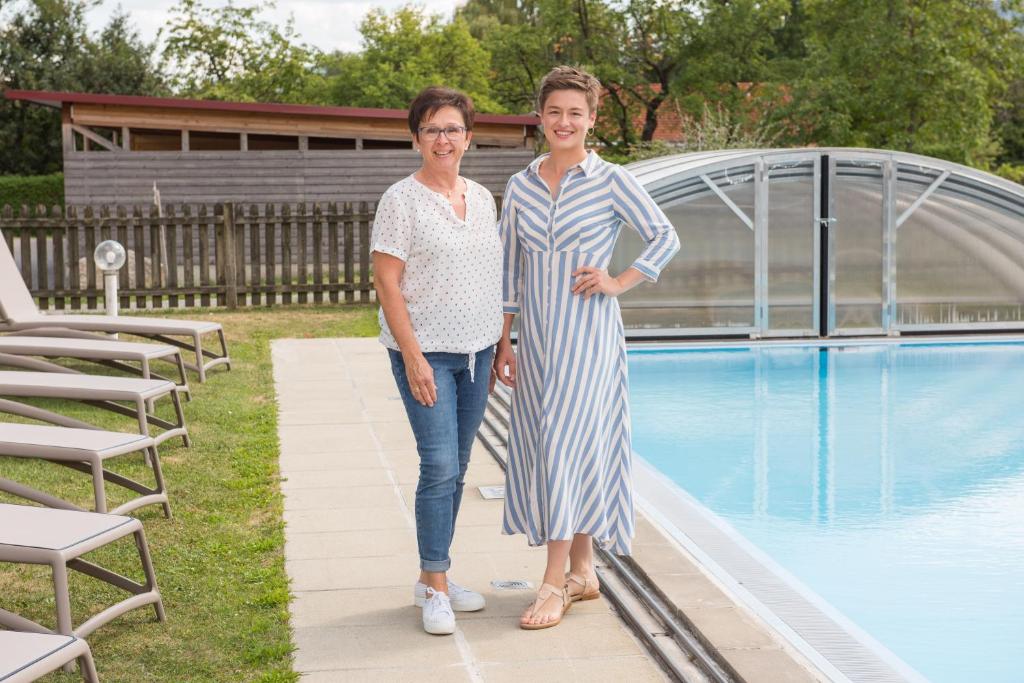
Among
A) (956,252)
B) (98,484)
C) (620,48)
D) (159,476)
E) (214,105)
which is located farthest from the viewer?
(620,48)

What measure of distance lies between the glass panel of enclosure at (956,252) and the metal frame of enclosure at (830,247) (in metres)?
0.01

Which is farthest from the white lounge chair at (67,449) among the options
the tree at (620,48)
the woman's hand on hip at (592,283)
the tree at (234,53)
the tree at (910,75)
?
the tree at (234,53)

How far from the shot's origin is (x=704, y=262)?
1345 cm

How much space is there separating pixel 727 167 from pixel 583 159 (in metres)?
9.19

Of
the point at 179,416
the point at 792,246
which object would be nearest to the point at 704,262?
the point at 792,246

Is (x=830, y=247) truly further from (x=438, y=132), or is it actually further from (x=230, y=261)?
(x=438, y=132)

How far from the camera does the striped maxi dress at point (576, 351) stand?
4.29m

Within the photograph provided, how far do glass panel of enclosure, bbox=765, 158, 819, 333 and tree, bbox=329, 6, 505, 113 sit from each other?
26659 millimetres

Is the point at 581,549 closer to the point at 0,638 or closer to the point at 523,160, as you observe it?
the point at 0,638

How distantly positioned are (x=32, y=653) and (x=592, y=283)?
7.11 ft

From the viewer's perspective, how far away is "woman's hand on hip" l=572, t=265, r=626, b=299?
422 centimetres

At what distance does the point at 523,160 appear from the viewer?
23.3m

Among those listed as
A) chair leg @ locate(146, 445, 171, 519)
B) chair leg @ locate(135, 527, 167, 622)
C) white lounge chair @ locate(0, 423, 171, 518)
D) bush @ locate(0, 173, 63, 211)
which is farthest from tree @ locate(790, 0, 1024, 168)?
chair leg @ locate(135, 527, 167, 622)

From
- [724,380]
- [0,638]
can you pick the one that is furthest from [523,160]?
[0,638]
